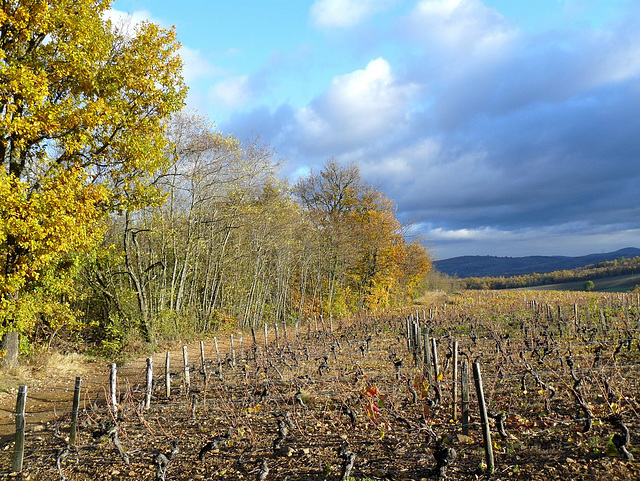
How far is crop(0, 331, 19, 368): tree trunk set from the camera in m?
10.3

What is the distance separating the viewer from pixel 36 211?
8.48 meters

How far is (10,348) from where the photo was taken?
10406 mm

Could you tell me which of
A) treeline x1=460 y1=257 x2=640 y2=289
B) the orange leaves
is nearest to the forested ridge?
the orange leaves

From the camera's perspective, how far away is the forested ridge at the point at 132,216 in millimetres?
9266

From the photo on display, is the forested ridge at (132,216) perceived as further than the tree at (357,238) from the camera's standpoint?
No

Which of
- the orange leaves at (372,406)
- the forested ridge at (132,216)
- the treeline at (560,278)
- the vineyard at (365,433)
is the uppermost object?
the forested ridge at (132,216)

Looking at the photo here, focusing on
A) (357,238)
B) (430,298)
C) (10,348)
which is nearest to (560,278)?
(430,298)

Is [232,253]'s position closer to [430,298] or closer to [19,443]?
[19,443]

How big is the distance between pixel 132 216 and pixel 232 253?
5073 mm

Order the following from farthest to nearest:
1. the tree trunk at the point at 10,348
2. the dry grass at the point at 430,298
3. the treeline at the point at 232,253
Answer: the dry grass at the point at 430,298, the treeline at the point at 232,253, the tree trunk at the point at 10,348

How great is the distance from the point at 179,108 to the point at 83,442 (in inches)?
335

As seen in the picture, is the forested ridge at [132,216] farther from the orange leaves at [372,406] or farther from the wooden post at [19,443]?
the orange leaves at [372,406]

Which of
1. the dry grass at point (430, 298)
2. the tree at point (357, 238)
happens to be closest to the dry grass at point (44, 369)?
the tree at point (357, 238)

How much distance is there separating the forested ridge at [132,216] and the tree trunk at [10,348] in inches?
1.1
